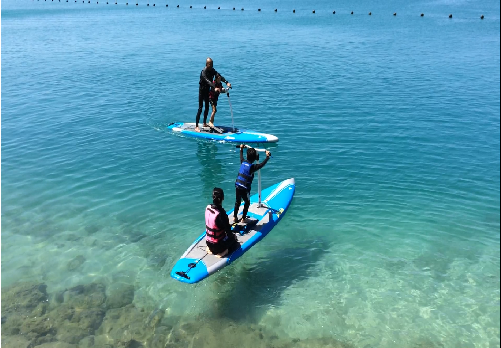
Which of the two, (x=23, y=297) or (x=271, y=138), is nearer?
(x=23, y=297)

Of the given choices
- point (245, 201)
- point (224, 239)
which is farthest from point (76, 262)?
point (245, 201)

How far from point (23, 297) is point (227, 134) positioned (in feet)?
36.8

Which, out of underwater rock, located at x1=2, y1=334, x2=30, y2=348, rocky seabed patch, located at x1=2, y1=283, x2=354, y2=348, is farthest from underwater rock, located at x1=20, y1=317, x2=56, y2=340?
underwater rock, located at x1=2, y1=334, x2=30, y2=348

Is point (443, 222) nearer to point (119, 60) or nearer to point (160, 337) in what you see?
Answer: point (160, 337)

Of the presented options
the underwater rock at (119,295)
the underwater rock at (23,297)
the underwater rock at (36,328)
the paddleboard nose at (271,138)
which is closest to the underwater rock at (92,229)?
the underwater rock at (23,297)

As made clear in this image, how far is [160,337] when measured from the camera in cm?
900

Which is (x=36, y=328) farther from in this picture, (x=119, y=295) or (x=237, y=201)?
(x=237, y=201)

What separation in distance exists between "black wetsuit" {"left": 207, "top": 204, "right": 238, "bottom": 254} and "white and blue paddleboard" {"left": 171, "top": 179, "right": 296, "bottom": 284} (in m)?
0.17

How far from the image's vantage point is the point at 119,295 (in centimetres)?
1018

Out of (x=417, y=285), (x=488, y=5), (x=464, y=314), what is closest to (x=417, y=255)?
(x=417, y=285)

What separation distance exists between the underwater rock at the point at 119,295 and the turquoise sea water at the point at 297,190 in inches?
7.9

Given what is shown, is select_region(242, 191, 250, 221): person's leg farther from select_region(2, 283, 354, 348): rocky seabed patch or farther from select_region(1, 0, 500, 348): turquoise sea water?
select_region(2, 283, 354, 348): rocky seabed patch

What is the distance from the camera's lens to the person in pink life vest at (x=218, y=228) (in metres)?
9.22

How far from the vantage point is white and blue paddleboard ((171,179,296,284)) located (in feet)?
31.3
